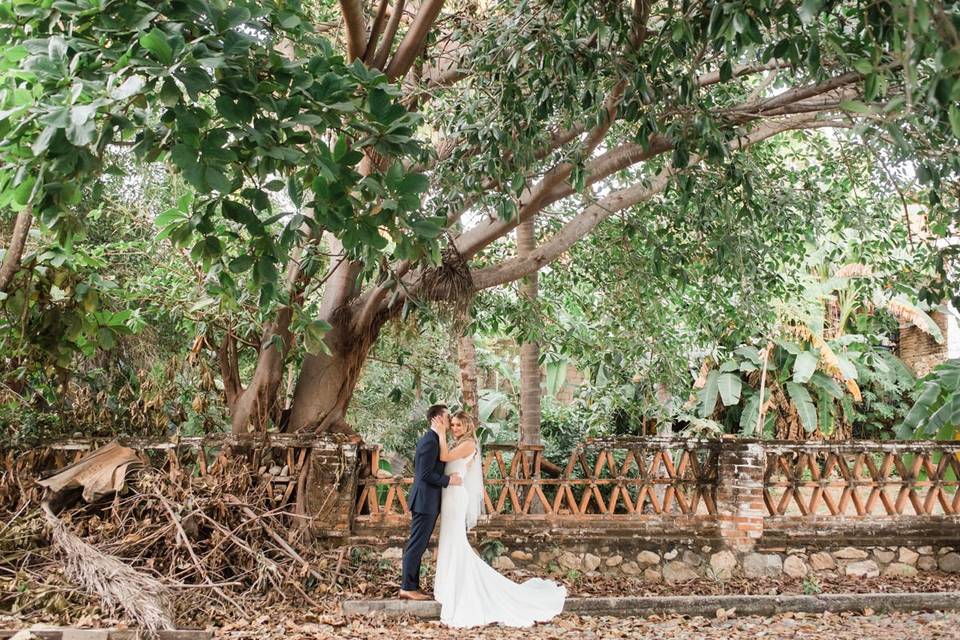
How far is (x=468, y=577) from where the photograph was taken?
23.7ft

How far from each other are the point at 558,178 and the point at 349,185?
3.53m

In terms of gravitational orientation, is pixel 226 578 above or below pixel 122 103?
below

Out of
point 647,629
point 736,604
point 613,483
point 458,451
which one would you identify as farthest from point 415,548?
point 736,604

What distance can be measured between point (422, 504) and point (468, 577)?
Answer: 75 cm

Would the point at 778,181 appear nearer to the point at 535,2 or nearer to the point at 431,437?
the point at 535,2

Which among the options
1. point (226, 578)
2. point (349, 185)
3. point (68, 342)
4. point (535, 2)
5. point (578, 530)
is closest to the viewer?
point (349, 185)

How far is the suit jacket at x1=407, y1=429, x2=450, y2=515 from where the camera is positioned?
289 inches

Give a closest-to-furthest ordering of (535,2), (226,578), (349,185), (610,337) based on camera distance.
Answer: (349,185), (535,2), (226,578), (610,337)

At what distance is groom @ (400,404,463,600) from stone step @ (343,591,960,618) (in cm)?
21

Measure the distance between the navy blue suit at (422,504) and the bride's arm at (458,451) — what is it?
0.09 m

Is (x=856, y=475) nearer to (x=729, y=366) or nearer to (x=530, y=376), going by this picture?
(x=530, y=376)

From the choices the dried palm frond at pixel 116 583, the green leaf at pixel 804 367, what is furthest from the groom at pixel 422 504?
the green leaf at pixel 804 367

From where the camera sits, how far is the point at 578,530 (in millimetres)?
8492

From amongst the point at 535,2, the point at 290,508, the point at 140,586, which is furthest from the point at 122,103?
the point at 290,508
